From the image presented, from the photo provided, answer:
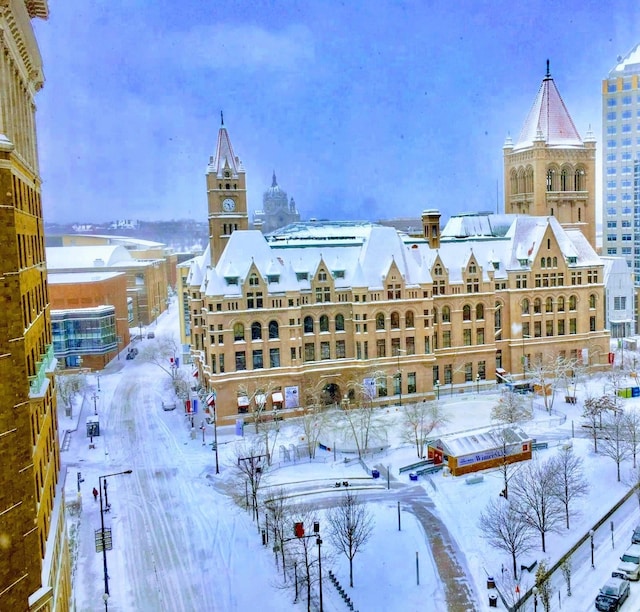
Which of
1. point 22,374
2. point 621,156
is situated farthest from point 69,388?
point 621,156

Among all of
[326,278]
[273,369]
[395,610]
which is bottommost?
[395,610]

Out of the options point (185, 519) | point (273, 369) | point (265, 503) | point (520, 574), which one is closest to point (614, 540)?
point (520, 574)

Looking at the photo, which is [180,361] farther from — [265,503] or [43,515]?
[43,515]

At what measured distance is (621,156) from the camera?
124125mm

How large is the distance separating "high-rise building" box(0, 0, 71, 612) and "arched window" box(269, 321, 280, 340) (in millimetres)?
40045

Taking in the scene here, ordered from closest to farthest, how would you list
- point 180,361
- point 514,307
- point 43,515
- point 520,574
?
point 43,515, point 520,574, point 514,307, point 180,361

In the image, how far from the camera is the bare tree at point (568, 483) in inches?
1801

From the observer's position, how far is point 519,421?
6588cm

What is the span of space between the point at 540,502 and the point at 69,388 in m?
54.7

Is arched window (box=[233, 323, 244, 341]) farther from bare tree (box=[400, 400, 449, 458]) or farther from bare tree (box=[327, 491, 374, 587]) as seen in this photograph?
bare tree (box=[327, 491, 374, 587])

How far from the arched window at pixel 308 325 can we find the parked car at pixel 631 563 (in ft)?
135

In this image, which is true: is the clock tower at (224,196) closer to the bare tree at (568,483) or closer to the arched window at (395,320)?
the arched window at (395,320)

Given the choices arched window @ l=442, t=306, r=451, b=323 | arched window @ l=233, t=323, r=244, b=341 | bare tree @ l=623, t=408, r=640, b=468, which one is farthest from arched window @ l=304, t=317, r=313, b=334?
bare tree @ l=623, t=408, r=640, b=468

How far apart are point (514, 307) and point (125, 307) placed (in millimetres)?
65645
